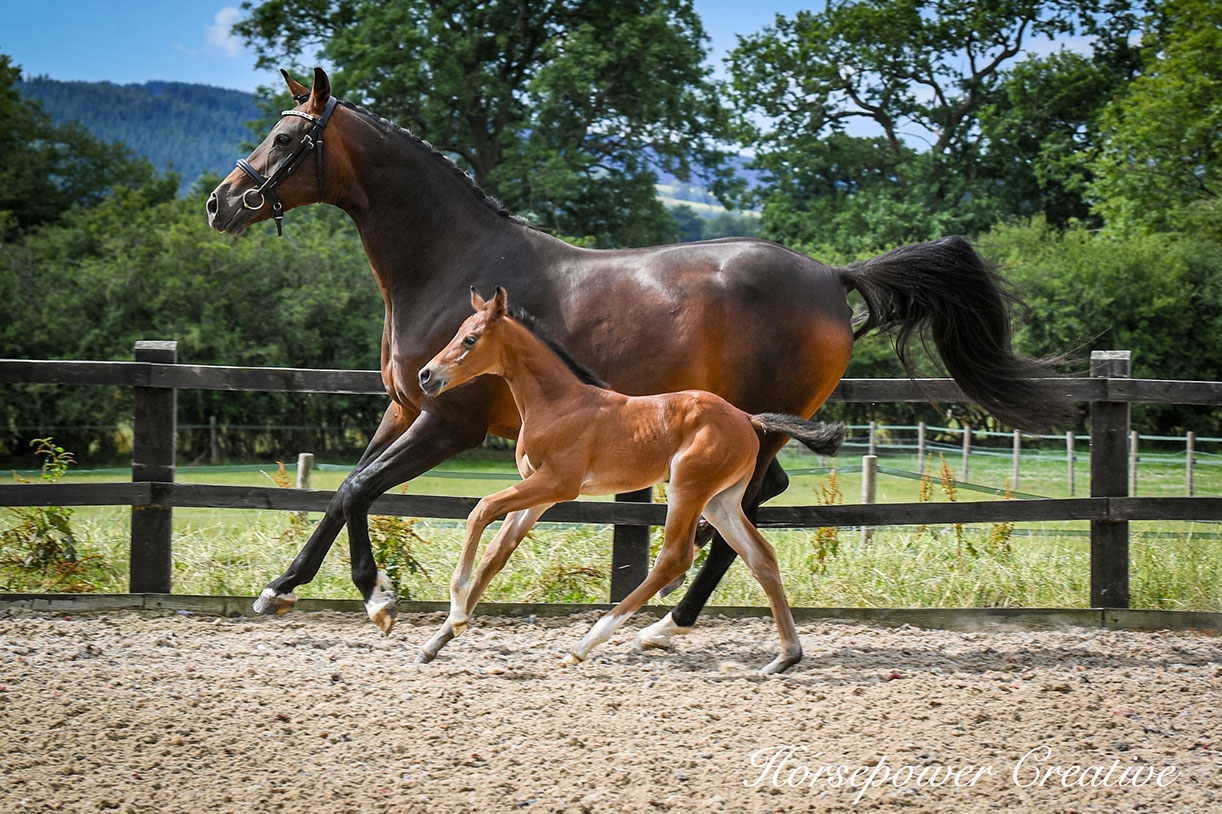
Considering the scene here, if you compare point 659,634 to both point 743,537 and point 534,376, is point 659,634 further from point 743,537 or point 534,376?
point 534,376

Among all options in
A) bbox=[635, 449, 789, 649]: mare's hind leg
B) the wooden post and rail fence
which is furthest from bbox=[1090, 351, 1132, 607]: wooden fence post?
bbox=[635, 449, 789, 649]: mare's hind leg

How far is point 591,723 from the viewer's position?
365 centimetres

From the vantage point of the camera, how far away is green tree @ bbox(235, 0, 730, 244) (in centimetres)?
2275

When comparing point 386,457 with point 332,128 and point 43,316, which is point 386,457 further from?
point 43,316

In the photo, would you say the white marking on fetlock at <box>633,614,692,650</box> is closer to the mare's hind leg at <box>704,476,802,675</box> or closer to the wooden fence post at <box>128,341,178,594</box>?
the mare's hind leg at <box>704,476,802,675</box>

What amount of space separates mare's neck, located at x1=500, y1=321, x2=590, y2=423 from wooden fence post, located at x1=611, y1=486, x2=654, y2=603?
1786mm

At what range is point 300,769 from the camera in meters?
3.18

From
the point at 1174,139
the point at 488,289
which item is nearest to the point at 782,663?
the point at 488,289

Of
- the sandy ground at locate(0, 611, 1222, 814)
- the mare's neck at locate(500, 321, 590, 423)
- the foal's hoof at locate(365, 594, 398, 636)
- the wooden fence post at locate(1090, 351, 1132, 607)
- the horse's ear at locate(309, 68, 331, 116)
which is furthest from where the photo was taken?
the wooden fence post at locate(1090, 351, 1132, 607)

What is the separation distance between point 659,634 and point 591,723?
3.51ft

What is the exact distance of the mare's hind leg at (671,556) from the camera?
4.02m

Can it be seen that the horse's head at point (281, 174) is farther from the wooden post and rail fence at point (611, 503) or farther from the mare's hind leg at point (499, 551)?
the mare's hind leg at point (499, 551)

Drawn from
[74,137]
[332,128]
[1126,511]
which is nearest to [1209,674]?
[1126,511]

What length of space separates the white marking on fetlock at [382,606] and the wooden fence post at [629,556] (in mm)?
1494
